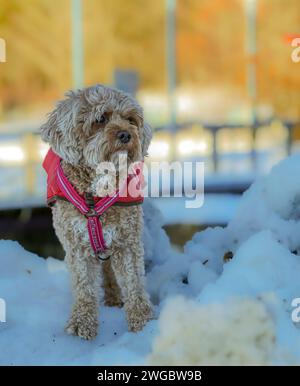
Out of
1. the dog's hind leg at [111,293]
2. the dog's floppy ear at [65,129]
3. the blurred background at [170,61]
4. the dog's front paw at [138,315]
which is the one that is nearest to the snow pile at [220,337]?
the dog's front paw at [138,315]

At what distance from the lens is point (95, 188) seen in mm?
4441

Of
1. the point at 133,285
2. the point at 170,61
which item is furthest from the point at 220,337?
the point at 170,61

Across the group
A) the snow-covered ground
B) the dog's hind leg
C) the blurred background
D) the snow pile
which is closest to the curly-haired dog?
the snow-covered ground

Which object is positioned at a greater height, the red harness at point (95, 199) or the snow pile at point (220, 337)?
the red harness at point (95, 199)

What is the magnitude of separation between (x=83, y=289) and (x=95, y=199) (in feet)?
2.07

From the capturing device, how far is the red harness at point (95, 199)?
14.6ft

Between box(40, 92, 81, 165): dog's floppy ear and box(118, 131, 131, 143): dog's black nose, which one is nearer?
box(118, 131, 131, 143): dog's black nose

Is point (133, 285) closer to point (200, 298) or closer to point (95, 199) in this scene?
point (95, 199)

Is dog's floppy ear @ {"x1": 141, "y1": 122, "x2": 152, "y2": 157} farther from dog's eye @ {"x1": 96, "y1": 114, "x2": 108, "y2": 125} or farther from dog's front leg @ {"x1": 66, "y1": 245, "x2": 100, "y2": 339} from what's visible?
dog's front leg @ {"x1": 66, "y1": 245, "x2": 100, "y2": 339}

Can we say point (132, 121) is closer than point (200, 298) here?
No

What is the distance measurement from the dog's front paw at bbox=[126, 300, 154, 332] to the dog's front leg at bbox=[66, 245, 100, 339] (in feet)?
0.73

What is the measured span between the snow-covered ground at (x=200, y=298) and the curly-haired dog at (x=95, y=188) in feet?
0.64

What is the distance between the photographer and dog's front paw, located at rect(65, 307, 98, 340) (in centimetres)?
452

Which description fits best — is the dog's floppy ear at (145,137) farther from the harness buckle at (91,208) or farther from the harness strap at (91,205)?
the harness buckle at (91,208)
